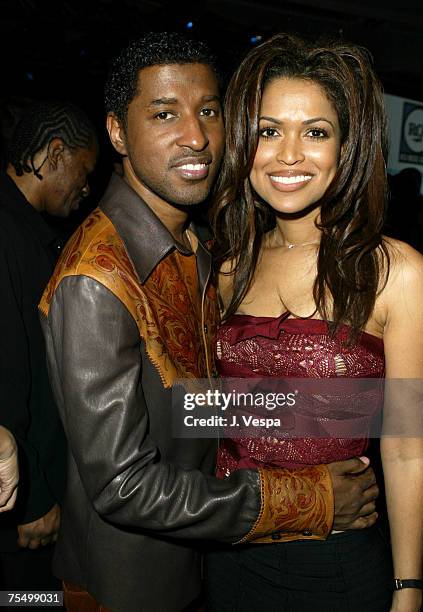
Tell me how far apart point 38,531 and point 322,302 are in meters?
1.22

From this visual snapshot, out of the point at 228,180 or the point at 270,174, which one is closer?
the point at 270,174

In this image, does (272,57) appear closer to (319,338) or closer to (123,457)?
(319,338)

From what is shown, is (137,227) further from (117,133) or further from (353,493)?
(353,493)

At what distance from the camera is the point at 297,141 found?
66.2 inches

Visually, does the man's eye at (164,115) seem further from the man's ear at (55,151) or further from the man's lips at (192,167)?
the man's ear at (55,151)

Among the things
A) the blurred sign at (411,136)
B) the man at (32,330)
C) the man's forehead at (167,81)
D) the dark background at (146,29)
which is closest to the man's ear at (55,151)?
the man at (32,330)

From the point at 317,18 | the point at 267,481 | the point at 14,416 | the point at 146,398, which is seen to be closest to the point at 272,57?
the point at 146,398

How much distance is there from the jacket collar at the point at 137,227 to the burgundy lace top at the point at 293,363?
0.35m

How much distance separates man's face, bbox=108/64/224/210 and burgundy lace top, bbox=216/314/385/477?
414 mm

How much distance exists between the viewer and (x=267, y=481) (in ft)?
4.70

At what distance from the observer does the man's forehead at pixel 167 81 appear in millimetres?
1524

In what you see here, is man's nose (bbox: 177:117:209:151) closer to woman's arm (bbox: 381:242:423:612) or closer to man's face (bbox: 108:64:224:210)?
man's face (bbox: 108:64:224:210)

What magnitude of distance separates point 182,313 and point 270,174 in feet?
1.62

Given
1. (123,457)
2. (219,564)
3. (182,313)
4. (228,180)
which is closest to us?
(123,457)
